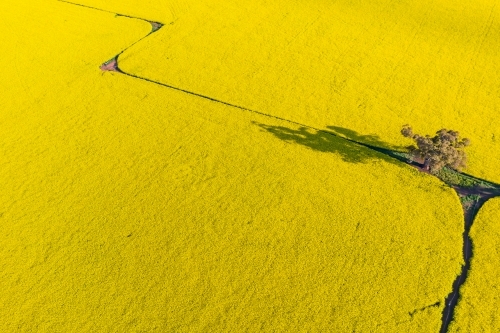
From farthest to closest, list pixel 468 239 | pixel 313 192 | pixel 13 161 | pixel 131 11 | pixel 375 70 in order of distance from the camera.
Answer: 1. pixel 131 11
2. pixel 375 70
3. pixel 13 161
4. pixel 313 192
5. pixel 468 239

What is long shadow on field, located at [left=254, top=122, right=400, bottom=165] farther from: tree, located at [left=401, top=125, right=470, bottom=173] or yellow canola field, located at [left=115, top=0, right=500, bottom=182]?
tree, located at [left=401, top=125, right=470, bottom=173]

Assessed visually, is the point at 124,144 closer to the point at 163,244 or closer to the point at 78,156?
the point at 78,156

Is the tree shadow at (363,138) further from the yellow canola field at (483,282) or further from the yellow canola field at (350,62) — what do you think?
the yellow canola field at (483,282)

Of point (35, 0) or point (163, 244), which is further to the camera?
point (35, 0)

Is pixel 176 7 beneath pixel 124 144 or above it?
above

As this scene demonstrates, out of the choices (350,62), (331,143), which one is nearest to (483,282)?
(331,143)

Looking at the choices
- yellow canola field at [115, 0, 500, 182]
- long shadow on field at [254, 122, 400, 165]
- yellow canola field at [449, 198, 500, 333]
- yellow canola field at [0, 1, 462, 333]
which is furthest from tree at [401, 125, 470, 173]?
yellow canola field at [449, 198, 500, 333]

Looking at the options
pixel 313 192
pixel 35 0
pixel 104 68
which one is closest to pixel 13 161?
pixel 104 68
